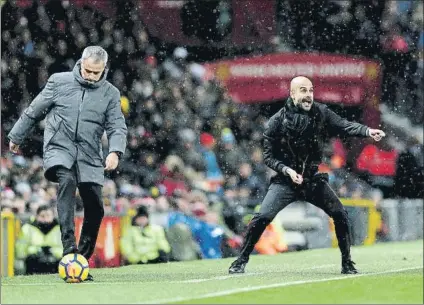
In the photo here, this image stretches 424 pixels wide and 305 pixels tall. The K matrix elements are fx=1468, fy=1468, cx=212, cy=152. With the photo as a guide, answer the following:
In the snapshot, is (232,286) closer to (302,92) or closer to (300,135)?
(300,135)

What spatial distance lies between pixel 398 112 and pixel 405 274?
2124 cm

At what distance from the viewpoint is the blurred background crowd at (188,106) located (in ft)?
66.8

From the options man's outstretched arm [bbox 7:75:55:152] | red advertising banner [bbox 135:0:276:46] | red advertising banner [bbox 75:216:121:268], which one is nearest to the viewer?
man's outstretched arm [bbox 7:75:55:152]

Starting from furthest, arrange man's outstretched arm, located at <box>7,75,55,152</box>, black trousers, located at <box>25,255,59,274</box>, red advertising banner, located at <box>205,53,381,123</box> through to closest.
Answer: red advertising banner, located at <box>205,53,381,123</box> → black trousers, located at <box>25,255,59,274</box> → man's outstretched arm, located at <box>7,75,55,152</box>

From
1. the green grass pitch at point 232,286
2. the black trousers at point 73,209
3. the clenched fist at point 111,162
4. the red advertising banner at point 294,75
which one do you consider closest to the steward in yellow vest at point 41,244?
the green grass pitch at point 232,286

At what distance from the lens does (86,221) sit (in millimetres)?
12258

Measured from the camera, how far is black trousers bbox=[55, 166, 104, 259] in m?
11.8

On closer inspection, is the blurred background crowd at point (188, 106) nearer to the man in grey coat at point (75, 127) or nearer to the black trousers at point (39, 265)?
the black trousers at point (39, 265)

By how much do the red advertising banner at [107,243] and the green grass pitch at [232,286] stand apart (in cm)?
156

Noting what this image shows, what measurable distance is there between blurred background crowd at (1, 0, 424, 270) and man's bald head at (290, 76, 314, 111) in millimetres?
5265

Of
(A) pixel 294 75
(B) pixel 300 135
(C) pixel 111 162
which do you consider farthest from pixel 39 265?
(A) pixel 294 75

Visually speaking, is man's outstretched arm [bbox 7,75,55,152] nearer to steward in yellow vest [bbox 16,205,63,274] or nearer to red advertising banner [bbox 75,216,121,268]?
steward in yellow vest [bbox 16,205,63,274]

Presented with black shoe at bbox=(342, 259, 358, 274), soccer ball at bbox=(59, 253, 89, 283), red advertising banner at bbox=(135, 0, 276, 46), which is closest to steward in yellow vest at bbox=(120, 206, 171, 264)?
black shoe at bbox=(342, 259, 358, 274)

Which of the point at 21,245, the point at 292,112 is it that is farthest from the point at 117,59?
the point at 292,112
